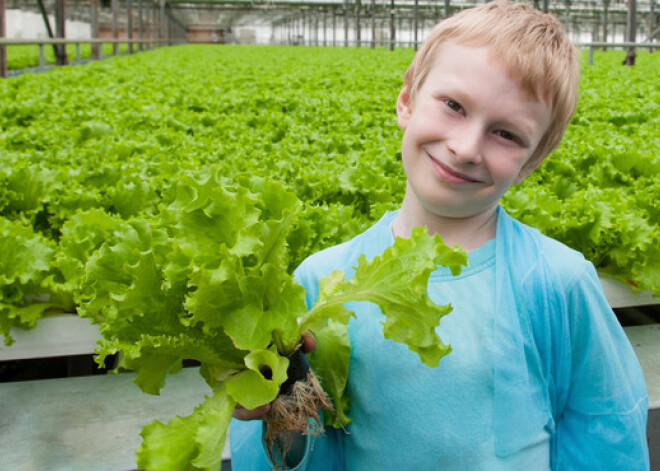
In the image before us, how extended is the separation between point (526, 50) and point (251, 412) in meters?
0.98

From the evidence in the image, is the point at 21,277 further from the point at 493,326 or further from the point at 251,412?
the point at 493,326

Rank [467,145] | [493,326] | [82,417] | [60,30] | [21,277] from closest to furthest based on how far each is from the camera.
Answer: [467,145], [493,326], [82,417], [21,277], [60,30]

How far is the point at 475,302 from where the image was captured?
5.52 feet

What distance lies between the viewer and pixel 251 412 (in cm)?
143

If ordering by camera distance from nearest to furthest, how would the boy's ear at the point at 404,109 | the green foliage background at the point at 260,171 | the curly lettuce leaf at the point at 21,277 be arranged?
1. the boy's ear at the point at 404,109
2. the curly lettuce leaf at the point at 21,277
3. the green foliage background at the point at 260,171

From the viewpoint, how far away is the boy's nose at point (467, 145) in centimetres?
153

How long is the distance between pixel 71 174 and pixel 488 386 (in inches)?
129

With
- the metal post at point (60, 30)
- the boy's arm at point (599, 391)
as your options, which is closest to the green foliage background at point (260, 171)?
the boy's arm at point (599, 391)

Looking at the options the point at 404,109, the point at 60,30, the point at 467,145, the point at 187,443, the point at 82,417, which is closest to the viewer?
the point at 187,443

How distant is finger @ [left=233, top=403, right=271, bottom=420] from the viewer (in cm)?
141

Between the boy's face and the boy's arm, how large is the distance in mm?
329

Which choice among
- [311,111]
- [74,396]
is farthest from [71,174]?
[311,111]

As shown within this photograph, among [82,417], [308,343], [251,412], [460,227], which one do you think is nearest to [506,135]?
[460,227]

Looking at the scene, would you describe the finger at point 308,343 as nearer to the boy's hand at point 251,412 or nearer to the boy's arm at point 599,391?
the boy's hand at point 251,412
